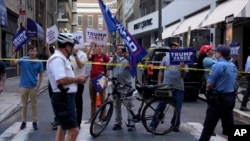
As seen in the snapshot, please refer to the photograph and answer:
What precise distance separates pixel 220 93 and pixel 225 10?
16178 mm

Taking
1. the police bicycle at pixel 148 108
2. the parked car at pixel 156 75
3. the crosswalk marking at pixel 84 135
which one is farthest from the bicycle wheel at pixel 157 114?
the parked car at pixel 156 75

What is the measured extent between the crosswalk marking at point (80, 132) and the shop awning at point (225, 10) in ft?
34.8

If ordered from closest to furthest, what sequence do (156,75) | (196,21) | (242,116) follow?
(242,116), (156,75), (196,21)

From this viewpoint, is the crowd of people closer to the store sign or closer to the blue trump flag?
the blue trump flag

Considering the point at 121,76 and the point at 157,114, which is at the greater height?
the point at 121,76

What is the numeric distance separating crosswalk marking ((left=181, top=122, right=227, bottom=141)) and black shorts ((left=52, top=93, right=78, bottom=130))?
136 inches

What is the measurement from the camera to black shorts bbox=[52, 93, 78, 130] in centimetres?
638

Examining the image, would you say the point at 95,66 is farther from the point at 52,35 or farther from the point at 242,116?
the point at 242,116

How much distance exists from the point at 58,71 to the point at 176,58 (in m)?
3.86

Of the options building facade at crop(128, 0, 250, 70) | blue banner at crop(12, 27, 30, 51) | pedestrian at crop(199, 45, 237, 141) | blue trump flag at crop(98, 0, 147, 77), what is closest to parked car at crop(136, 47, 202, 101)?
building facade at crop(128, 0, 250, 70)

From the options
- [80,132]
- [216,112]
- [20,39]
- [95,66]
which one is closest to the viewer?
[216,112]

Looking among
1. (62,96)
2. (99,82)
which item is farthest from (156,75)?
(62,96)

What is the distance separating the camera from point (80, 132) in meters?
9.44

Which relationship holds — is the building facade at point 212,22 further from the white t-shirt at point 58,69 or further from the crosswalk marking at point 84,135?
the white t-shirt at point 58,69
